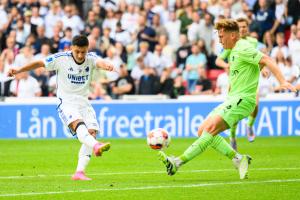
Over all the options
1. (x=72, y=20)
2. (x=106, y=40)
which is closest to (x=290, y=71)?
(x=106, y=40)

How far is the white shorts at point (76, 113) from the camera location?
44.9ft

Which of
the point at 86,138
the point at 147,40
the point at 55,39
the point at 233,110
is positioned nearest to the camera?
the point at 233,110

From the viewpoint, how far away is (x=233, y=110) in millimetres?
13109

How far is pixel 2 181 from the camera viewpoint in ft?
44.6

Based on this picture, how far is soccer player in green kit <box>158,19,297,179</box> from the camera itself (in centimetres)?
1295

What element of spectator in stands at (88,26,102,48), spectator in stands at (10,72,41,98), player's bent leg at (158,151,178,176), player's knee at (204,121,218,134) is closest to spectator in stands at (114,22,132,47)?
spectator in stands at (88,26,102,48)

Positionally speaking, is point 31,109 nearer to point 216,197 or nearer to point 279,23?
point 279,23

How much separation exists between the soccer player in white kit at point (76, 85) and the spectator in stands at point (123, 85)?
1211 cm

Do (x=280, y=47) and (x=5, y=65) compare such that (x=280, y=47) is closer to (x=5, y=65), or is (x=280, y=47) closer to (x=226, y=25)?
(x=5, y=65)

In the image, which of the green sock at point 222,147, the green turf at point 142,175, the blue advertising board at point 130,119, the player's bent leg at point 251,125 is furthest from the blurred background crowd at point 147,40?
the green sock at point 222,147

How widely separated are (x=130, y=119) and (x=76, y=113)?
36.2 feet

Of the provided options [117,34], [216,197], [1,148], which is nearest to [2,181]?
[216,197]

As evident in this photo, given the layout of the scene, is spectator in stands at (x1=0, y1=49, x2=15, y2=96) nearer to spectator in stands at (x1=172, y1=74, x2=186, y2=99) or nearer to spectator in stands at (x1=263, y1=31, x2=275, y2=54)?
spectator in stands at (x1=172, y1=74, x2=186, y2=99)

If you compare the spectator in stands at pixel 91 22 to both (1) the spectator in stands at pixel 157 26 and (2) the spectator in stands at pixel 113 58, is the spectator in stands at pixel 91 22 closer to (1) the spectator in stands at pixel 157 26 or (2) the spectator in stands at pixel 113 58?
(2) the spectator in stands at pixel 113 58
